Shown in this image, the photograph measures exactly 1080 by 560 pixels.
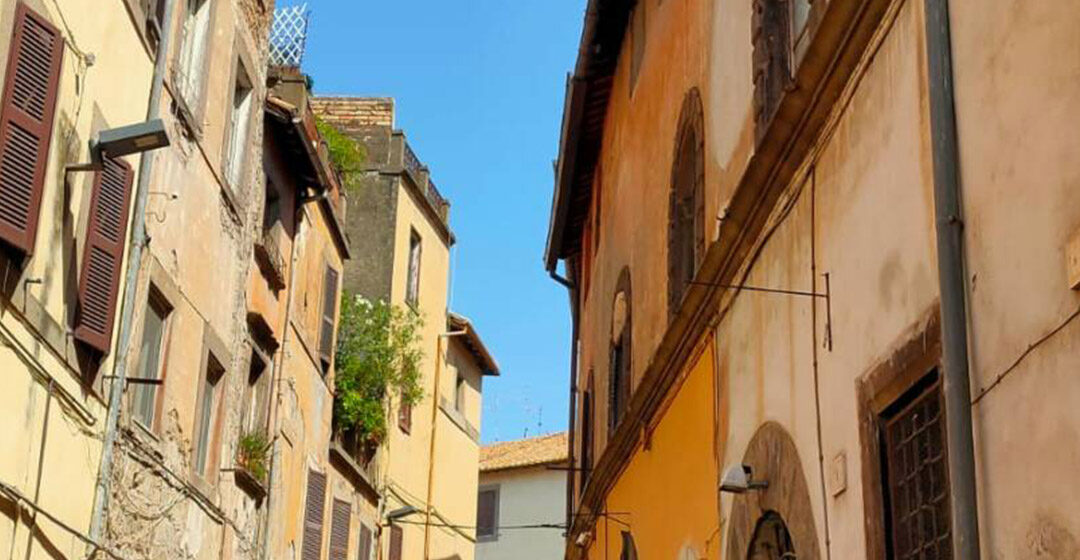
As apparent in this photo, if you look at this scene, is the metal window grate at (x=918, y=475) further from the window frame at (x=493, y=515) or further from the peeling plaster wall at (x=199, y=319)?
the window frame at (x=493, y=515)

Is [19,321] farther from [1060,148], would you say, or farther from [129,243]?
[1060,148]

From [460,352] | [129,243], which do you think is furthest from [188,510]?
[460,352]

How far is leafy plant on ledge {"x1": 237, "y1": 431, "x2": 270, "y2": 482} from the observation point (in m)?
15.5

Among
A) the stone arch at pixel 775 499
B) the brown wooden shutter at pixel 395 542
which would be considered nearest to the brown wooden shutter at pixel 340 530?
the brown wooden shutter at pixel 395 542

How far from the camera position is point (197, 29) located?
13.2 meters

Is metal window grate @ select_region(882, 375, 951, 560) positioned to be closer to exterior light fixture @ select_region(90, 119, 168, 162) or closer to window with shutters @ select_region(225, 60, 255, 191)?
exterior light fixture @ select_region(90, 119, 168, 162)

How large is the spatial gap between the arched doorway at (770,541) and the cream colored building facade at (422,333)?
16.1 m

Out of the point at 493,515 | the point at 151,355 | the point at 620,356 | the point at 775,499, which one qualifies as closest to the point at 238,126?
the point at 151,355

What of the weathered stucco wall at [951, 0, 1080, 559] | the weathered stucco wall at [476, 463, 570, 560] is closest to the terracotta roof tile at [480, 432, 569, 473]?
the weathered stucco wall at [476, 463, 570, 560]

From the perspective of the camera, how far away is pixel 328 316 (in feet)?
66.7

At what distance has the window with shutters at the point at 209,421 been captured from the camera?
13.6 meters

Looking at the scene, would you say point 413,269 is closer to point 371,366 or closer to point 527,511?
point 371,366

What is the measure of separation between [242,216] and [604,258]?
417 cm

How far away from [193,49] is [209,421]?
138 inches
